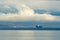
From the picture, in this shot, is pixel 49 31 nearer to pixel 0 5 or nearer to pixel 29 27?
pixel 29 27

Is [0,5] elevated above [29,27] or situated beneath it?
elevated above

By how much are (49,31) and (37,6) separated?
0.74 metres

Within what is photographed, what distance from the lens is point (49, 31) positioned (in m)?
6.44

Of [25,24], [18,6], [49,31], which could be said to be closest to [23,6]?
[18,6]

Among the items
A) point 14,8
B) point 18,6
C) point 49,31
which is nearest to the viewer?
→ point 14,8

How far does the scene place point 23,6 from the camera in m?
5.93

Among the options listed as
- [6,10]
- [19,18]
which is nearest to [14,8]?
[6,10]

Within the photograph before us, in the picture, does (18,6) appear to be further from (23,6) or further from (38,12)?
(38,12)

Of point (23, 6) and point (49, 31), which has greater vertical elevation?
point (23, 6)

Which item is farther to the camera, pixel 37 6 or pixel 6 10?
pixel 37 6

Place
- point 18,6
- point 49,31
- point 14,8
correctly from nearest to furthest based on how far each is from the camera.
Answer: point 14,8 < point 18,6 < point 49,31

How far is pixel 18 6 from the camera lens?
235 inches

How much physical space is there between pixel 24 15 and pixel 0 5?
0.63 m

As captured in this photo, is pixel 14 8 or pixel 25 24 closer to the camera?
pixel 14 8
